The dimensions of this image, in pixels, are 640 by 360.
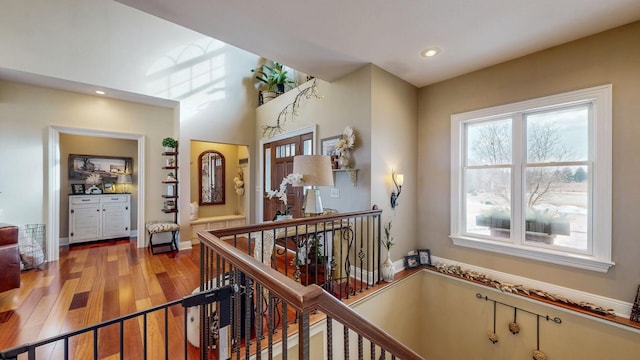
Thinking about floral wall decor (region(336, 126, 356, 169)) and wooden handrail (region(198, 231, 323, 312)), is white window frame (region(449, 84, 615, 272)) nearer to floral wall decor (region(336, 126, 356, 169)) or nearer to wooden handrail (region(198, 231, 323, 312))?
floral wall decor (region(336, 126, 356, 169))

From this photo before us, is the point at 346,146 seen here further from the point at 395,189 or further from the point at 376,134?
the point at 395,189

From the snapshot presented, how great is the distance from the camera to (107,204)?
→ 515cm

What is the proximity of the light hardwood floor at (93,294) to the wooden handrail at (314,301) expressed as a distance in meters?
1.56

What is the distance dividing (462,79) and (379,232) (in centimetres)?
225

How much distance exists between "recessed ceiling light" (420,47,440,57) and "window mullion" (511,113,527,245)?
1.17 m

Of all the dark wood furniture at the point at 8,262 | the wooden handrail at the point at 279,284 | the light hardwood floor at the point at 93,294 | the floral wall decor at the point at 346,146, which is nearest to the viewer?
the wooden handrail at the point at 279,284

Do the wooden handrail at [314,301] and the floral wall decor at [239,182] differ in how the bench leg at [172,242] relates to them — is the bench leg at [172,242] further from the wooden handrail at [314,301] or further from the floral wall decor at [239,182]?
the wooden handrail at [314,301]

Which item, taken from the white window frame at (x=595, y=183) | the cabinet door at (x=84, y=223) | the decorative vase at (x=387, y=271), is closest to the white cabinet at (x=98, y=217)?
the cabinet door at (x=84, y=223)

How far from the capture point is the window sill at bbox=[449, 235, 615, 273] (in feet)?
7.46

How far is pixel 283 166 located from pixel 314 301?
389 cm

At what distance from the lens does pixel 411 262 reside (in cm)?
326

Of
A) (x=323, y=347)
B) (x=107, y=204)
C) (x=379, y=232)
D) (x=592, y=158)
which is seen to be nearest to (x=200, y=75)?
(x=107, y=204)

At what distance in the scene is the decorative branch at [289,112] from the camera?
3.80m

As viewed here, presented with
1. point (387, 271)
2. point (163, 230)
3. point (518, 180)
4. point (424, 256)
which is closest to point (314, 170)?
point (387, 271)
